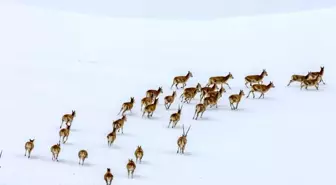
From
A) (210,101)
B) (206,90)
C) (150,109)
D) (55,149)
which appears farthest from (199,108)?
(55,149)

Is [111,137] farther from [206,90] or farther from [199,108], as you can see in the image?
[206,90]

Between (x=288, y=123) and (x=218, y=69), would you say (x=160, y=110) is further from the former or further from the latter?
(x=218, y=69)

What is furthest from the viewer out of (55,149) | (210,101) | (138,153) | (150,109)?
(210,101)

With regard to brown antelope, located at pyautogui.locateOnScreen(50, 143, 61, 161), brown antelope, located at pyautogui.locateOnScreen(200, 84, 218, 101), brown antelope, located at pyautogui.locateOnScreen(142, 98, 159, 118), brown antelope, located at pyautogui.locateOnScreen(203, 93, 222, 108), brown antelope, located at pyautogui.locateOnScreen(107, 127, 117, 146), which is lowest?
brown antelope, located at pyautogui.locateOnScreen(50, 143, 61, 161)

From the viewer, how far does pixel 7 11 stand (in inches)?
1464

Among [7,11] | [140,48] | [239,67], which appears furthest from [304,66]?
[7,11]

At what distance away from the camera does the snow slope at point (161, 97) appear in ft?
50.6

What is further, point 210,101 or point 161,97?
point 161,97

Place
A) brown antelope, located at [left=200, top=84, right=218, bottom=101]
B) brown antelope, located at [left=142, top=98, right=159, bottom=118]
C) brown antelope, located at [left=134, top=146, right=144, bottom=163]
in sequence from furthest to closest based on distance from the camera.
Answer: brown antelope, located at [left=200, top=84, right=218, bottom=101] → brown antelope, located at [left=142, top=98, right=159, bottom=118] → brown antelope, located at [left=134, top=146, right=144, bottom=163]

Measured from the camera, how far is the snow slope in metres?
15.4

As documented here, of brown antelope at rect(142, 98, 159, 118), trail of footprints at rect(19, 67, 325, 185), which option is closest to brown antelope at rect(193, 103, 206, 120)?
trail of footprints at rect(19, 67, 325, 185)

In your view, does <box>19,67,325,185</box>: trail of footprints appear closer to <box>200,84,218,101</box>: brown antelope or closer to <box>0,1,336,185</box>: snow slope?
<box>200,84,218,101</box>: brown antelope

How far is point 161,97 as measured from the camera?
21.5m

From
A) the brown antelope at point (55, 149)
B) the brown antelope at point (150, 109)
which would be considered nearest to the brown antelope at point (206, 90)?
the brown antelope at point (150, 109)
